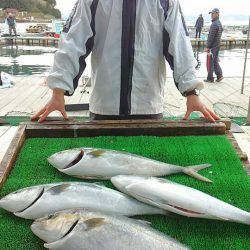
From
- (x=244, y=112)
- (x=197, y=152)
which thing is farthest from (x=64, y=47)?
(x=244, y=112)

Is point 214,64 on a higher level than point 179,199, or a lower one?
lower

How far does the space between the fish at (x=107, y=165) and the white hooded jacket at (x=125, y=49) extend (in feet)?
2.36

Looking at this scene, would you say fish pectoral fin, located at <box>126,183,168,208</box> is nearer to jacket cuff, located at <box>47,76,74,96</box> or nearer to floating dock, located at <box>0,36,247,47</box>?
jacket cuff, located at <box>47,76,74,96</box>

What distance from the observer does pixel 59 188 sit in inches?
69.7

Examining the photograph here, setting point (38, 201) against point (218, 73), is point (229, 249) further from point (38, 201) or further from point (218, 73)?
point (218, 73)

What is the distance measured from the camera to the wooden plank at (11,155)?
6.49 ft

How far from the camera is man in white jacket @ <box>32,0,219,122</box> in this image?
2.65 m

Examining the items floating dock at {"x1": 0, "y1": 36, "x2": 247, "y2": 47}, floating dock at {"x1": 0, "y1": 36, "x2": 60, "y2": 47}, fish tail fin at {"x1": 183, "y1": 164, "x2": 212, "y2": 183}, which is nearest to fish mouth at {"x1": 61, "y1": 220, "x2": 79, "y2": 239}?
fish tail fin at {"x1": 183, "y1": 164, "x2": 212, "y2": 183}

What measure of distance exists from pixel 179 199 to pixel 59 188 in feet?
1.96

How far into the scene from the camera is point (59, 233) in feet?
4.93

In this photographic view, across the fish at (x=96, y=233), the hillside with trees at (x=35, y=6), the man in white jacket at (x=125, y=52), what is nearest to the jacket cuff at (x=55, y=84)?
the man in white jacket at (x=125, y=52)

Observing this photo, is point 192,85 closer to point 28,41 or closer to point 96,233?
point 96,233

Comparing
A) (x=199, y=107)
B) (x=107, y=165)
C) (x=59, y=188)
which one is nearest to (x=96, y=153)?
(x=107, y=165)

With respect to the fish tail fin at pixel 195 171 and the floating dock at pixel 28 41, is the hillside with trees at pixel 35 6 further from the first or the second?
the fish tail fin at pixel 195 171
